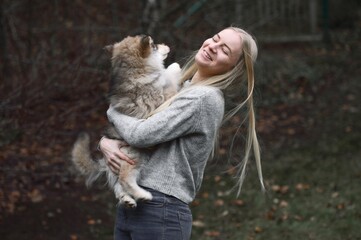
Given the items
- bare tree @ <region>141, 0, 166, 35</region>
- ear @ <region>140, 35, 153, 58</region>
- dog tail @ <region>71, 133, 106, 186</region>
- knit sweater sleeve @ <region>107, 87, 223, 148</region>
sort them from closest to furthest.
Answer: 1. knit sweater sleeve @ <region>107, 87, 223, 148</region>
2. ear @ <region>140, 35, 153, 58</region>
3. dog tail @ <region>71, 133, 106, 186</region>
4. bare tree @ <region>141, 0, 166, 35</region>

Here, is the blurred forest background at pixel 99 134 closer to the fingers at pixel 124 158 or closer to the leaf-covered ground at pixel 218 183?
the leaf-covered ground at pixel 218 183

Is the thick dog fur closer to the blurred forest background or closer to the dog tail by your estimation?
the dog tail

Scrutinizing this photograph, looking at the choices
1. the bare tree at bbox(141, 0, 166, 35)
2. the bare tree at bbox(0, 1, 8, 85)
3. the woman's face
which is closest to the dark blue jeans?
the woman's face

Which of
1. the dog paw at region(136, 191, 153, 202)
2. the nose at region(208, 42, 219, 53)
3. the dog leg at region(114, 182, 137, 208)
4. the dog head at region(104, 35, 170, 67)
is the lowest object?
the dog leg at region(114, 182, 137, 208)

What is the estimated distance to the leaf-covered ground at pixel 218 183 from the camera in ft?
20.8

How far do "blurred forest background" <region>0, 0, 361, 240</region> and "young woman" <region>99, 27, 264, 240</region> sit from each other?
2.99 meters

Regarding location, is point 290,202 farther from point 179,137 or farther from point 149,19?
point 179,137

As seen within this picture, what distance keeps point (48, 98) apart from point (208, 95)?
399cm

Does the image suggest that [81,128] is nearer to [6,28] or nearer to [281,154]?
[6,28]

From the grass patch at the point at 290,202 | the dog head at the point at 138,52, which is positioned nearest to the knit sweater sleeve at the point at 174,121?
the dog head at the point at 138,52

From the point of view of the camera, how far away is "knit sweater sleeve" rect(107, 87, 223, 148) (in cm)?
298

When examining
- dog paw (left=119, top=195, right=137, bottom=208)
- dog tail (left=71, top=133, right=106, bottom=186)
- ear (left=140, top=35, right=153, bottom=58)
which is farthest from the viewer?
dog tail (left=71, top=133, right=106, bottom=186)

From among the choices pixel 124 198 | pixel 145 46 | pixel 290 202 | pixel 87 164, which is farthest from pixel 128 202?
pixel 290 202

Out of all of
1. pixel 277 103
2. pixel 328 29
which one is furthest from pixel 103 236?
pixel 328 29
